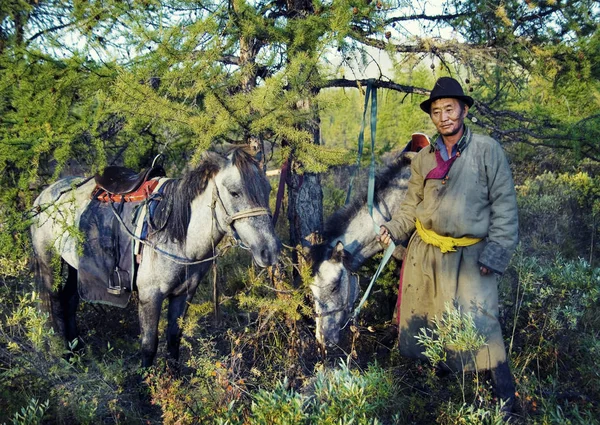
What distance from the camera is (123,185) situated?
4066 mm

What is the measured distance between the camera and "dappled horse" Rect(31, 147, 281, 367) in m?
3.31

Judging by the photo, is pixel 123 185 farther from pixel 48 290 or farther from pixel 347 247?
pixel 347 247

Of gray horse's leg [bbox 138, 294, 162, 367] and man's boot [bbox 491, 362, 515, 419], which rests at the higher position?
gray horse's leg [bbox 138, 294, 162, 367]

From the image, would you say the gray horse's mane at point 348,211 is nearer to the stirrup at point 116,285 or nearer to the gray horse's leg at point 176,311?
the gray horse's leg at point 176,311

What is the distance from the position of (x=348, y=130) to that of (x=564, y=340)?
2620cm

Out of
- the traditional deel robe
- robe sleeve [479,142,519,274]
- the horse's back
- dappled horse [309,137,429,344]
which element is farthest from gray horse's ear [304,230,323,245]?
the horse's back

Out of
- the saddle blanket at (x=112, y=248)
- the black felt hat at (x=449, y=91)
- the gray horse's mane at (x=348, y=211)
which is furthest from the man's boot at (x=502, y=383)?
the saddle blanket at (x=112, y=248)

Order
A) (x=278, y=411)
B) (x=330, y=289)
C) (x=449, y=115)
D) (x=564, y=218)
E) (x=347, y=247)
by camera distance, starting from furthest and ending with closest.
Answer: (x=564, y=218) → (x=347, y=247) → (x=330, y=289) → (x=449, y=115) → (x=278, y=411)

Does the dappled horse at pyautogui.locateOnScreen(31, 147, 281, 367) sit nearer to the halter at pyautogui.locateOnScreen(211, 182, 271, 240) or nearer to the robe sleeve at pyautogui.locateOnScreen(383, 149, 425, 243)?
the halter at pyautogui.locateOnScreen(211, 182, 271, 240)

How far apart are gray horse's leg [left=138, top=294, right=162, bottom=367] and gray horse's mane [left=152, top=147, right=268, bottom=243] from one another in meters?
0.57

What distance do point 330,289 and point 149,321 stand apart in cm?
164

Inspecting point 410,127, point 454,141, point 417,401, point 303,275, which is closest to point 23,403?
point 303,275

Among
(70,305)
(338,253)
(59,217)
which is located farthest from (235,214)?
(70,305)

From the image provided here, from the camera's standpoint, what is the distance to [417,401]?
340cm
